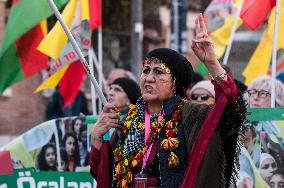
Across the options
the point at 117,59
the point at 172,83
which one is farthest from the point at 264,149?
the point at 117,59

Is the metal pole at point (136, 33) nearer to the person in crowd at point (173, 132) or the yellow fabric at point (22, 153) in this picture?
the yellow fabric at point (22, 153)

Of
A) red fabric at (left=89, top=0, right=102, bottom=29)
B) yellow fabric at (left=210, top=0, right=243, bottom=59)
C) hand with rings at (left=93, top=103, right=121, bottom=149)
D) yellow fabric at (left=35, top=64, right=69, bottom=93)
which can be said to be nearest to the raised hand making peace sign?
hand with rings at (left=93, top=103, right=121, bottom=149)

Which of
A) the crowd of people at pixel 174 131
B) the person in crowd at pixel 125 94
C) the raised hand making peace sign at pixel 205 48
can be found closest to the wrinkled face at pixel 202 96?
the person in crowd at pixel 125 94

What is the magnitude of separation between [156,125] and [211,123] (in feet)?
1.30

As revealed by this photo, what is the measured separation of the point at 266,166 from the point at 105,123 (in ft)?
5.07

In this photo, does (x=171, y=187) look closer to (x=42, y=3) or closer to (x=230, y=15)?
(x=42, y=3)

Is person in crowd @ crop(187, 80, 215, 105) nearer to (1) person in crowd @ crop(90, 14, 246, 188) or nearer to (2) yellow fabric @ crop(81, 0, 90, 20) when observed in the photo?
(2) yellow fabric @ crop(81, 0, 90, 20)

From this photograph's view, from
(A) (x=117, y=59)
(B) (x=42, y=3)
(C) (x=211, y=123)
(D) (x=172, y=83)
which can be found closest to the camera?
(C) (x=211, y=123)

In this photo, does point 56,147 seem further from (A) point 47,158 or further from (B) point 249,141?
Answer: (B) point 249,141

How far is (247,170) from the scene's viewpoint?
20.2 ft

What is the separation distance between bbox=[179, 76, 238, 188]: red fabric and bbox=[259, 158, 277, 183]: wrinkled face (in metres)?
1.64

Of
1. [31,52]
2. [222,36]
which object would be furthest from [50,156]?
[222,36]

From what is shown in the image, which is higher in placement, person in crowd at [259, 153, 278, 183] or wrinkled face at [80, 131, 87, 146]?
wrinkled face at [80, 131, 87, 146]

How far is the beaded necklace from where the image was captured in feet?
15.4
